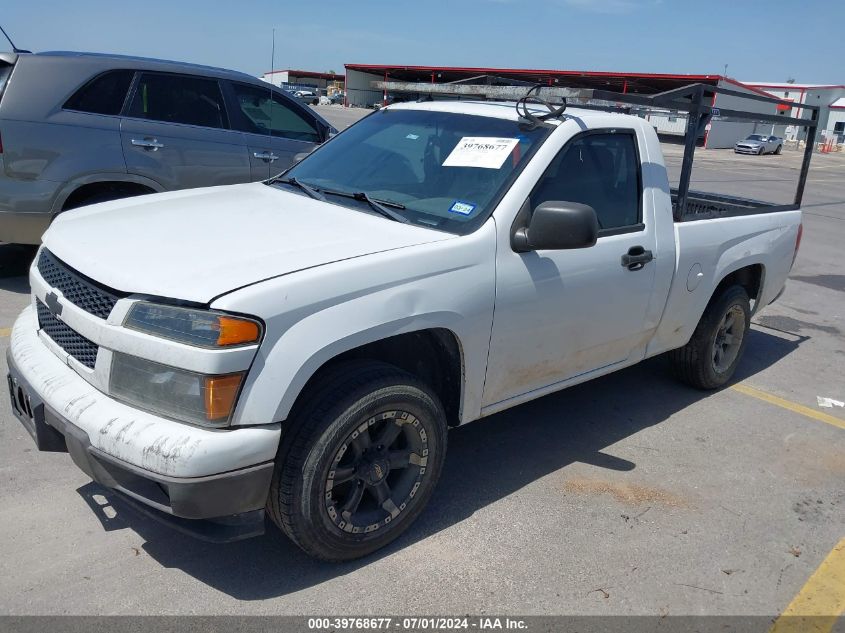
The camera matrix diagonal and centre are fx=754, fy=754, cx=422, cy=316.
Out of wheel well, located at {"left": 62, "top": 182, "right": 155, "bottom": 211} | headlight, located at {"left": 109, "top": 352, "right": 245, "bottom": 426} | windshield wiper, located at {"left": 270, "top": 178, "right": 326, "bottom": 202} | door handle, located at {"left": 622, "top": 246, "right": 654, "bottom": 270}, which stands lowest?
headlight, located at {"left": 109, "top": 352, "right": 245, "bottom": 426}

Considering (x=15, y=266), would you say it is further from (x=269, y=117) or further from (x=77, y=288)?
(x=77, y=288)

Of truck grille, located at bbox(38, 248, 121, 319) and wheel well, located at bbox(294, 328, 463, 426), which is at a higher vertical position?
truck grille, located at bbox(38, 248, 121, 319)

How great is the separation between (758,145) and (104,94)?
41645 mm

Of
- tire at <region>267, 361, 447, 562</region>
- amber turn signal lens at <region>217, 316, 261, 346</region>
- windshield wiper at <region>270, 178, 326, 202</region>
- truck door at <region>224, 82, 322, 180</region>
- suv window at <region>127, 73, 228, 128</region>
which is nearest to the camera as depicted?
amber turn signal lens at <region>217, 316, 261, 346</region>

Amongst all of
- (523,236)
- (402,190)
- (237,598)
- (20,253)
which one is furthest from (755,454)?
A: (20,253)

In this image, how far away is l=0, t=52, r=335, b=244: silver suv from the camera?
5.76 meters

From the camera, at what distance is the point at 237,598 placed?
286 centimetres

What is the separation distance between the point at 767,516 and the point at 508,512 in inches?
52.4

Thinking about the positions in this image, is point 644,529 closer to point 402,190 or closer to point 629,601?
point 629,601

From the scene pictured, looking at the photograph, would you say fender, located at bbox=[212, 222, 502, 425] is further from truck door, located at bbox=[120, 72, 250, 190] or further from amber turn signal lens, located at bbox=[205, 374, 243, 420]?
truck door, located at bbox=[120, 72, 250, 190]

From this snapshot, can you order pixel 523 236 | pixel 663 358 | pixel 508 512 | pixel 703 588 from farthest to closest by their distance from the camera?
pixel 663 358
pixel 508 512
pixel 523 236
pixel 703 588

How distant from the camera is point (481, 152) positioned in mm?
3672

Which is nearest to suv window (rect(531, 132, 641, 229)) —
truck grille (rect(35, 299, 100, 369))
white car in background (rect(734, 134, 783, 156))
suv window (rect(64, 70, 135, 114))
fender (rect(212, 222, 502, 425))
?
fender (rect(212, 222, 502, 425))

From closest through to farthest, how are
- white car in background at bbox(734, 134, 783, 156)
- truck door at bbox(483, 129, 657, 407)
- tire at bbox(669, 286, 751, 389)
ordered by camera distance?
truck door at bbox(483, 129, 657, 407) < tire at bbox(669, 286, 751, 389) < white car in background at bbox(734, 134, 783, 156)
